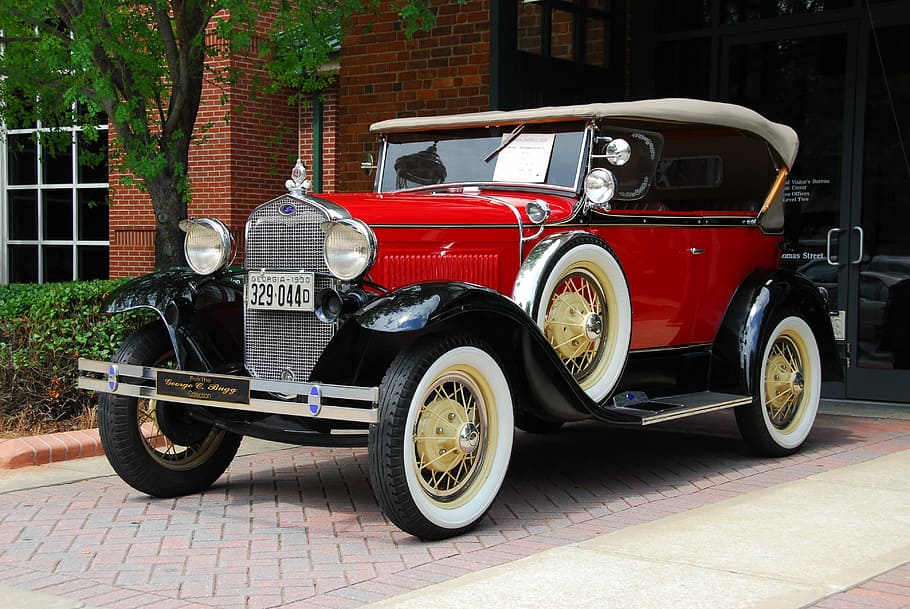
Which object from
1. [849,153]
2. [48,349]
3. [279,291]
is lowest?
[48,349]

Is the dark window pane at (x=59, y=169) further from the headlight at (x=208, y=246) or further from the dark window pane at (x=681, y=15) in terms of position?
the headlight at (x=208, y=246)

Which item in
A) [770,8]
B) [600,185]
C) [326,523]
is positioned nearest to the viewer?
[326,523]

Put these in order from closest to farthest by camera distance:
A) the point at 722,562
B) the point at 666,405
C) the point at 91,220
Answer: the point at 722,562 < the point at 666,405 < the point at 91,220

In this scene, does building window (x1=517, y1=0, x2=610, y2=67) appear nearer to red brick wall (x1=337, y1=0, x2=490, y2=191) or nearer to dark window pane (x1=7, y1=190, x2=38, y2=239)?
red brick wall (x1=337, y1=0, x2=490, y2=191)

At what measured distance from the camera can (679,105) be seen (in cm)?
648

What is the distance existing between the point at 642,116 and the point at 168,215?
3.65 metres

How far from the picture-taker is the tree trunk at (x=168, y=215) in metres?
8.20

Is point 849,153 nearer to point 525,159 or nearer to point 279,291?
point 525,159

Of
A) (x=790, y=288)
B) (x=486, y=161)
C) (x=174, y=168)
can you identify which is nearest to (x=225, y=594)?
(x=486, y=161)

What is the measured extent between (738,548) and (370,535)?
1.55 metres

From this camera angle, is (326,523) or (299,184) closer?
(326,523)

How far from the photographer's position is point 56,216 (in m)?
16.5

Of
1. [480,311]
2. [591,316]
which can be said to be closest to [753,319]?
[591,316]

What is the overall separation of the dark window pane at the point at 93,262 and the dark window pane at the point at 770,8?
32.7 feet
